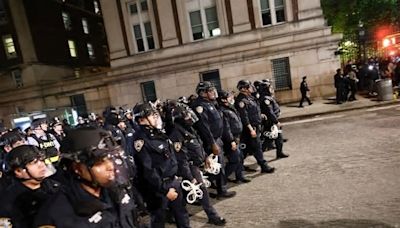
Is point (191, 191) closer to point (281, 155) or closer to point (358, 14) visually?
point (281, 155)

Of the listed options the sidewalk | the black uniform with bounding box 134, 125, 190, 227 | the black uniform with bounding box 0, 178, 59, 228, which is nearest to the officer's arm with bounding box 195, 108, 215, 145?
the black uniform with bounding box 134, 125, 190, 227

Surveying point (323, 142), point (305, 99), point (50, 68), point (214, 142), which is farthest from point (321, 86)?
point (50, 68)

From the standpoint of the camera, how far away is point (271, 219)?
5074 mm

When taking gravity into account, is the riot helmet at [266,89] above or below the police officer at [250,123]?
above

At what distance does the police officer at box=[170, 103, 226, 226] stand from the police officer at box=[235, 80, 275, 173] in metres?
2.13

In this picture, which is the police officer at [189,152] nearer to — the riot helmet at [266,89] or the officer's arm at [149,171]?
the officer's arm at [149,171]

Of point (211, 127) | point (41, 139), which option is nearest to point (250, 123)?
point (211, 127)

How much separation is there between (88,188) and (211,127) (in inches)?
165

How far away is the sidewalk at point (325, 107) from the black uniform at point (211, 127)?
338 inches

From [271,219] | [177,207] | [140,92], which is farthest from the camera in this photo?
[140,92]

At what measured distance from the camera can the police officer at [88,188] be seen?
2244 millimetres

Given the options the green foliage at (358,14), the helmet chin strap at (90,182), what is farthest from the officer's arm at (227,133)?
the green foliage at (358,14)

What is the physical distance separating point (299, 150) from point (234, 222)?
13.6 ft

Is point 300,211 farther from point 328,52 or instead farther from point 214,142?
point 328,52
